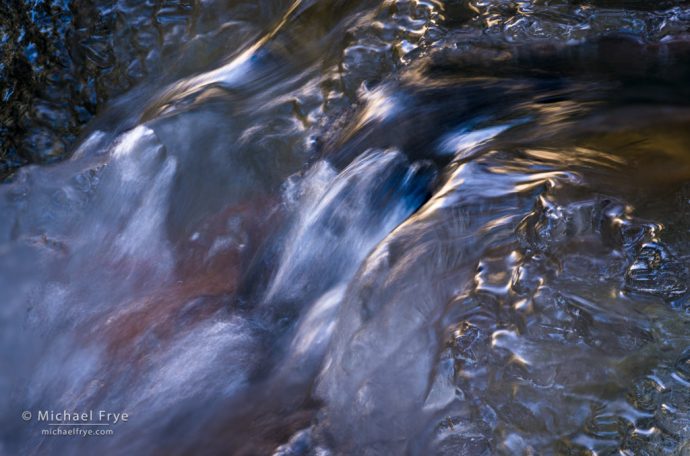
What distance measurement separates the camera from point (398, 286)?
6.25ft

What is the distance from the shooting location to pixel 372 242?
2.19 metres

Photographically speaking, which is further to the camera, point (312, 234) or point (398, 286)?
point (312, 234)

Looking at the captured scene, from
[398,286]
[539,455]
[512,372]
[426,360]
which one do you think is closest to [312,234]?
[398,286]

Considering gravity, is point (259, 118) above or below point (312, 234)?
above

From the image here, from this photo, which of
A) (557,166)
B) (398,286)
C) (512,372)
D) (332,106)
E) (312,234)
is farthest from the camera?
(332,106)

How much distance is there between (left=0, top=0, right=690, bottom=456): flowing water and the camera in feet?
5.48

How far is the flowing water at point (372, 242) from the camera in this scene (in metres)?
1.67

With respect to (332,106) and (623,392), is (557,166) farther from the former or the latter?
(332,106)

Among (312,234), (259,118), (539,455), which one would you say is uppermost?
(259,118)

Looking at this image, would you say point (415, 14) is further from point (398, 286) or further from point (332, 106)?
point (398, 286)

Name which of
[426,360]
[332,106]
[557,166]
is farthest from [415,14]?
[426,360]

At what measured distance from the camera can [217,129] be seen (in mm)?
2768

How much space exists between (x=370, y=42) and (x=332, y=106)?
32cm

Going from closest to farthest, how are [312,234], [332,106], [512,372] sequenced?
[512,372]
[312,234]
[332,106]
